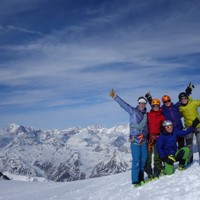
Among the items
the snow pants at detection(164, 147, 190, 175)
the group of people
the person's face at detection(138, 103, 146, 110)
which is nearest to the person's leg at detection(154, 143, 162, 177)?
the group of people

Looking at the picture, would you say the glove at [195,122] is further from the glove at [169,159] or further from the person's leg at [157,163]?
the person's leg at [157,163]

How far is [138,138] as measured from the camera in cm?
1389

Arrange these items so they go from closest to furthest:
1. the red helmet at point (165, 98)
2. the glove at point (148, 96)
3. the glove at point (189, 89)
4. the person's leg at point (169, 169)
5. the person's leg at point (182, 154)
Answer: the person's leg at point (182, 154), the person's leg at point (169, 169), the red helmet at point (165, 98), the glove at point (189, 89), the glove at point (148, 96)

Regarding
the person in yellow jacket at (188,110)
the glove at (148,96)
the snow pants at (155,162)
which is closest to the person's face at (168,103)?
the person in yellow jacket at (188,110)

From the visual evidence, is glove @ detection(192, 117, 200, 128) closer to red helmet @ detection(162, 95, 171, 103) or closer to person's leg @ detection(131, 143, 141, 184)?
red helmet @ detection(162, 95, 171, 103)

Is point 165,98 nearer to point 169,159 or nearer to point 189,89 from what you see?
point 189,89

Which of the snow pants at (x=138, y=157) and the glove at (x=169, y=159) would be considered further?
the snow pants at (x=138, y=157)

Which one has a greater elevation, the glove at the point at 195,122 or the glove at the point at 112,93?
the glove at the point at 112,93

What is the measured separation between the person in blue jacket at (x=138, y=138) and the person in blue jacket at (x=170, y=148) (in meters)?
0.72

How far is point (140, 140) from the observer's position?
13.9 m

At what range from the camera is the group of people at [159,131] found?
1361 cm

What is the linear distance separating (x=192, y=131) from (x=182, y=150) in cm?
91

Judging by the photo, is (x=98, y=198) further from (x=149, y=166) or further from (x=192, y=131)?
(x=192, y=131)

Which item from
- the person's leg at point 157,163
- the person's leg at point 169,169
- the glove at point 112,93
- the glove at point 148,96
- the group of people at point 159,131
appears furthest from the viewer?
the glove at point 148,96
